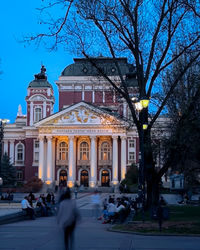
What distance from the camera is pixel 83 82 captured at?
221 ft

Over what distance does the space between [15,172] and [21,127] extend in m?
8.75

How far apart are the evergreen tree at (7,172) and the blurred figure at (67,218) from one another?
53404mm

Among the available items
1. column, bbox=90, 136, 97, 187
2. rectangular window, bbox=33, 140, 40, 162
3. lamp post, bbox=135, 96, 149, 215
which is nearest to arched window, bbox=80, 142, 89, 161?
column, bbox=90, 136, 97, 187

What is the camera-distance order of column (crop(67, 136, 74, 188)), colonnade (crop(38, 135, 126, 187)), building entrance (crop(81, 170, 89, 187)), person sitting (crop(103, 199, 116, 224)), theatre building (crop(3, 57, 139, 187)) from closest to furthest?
person sitting (crop(103, 199, 116, 224)) → column (crop(67, 136, 74, 188)) → colonnade (crop(38, 135, 126, 187)) → theatre building (crop(3, 57, 139, 187)) → building entrance (crop(81, 170, 89, 187))

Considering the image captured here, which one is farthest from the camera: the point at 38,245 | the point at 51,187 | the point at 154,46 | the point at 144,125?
the point at 51,187

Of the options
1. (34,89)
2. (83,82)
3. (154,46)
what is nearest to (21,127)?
(34,89)

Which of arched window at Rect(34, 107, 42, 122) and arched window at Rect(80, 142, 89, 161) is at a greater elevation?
arched window at Rect(34, 107, 42, 122)

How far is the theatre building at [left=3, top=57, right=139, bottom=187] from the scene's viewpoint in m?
61.5

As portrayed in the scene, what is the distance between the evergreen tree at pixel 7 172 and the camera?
61281mm

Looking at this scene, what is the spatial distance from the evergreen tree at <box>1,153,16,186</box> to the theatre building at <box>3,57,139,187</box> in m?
3.37

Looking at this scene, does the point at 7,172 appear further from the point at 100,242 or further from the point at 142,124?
the point at 100,242

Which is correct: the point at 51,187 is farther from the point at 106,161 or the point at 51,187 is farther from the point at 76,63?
the point at 76,63

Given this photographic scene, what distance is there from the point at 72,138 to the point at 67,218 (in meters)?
52.5

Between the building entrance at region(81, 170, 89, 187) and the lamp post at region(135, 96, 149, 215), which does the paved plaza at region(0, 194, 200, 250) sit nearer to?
the lamp post at region(135, 96, 149, 215)
